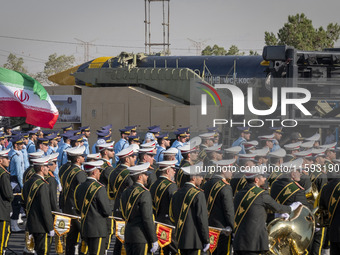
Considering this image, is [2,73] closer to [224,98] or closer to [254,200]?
[254,200]

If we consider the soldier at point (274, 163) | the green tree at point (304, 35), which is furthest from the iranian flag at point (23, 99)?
the green tree at point (304, 35)

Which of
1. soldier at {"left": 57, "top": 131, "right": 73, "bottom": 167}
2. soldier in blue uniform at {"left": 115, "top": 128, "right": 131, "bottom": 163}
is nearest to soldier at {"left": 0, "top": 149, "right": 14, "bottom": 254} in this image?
soldier at {"left": 57, "top": 131, "right": 73, "bottom": 167}

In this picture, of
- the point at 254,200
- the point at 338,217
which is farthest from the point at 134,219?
the point at 338,217

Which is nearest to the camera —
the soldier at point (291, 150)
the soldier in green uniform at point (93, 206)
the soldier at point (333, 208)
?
the soldier at point (333, 208)

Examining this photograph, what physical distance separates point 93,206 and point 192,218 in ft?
5.25

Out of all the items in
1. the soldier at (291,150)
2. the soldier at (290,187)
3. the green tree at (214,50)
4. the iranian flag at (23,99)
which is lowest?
the soldier at (290,187)

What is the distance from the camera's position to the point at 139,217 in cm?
939

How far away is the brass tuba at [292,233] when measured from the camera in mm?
9484

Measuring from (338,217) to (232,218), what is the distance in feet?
4.74

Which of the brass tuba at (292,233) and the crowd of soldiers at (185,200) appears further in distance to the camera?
the brass tuba at (292,233)

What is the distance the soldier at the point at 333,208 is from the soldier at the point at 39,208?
13.3 feet

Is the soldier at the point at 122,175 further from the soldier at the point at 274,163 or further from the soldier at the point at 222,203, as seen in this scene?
A: the soldier at the point at 274,163

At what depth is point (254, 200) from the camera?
9156mm

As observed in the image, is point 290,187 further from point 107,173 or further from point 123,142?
point 123,142
